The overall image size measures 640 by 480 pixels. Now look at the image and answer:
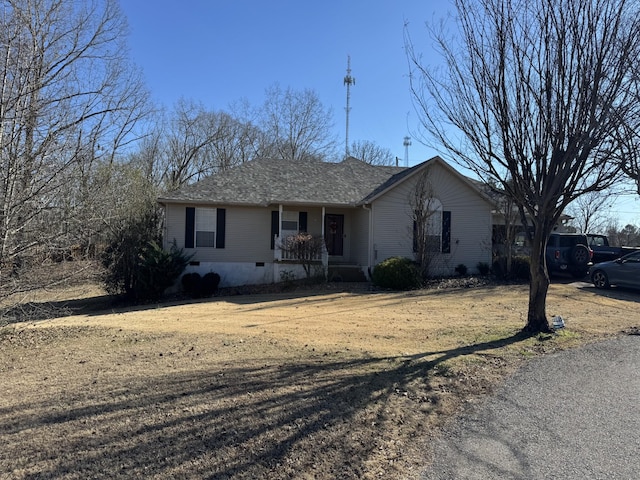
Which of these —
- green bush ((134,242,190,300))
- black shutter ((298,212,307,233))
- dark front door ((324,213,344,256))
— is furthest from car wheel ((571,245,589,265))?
green bush ((134,242,190,300))

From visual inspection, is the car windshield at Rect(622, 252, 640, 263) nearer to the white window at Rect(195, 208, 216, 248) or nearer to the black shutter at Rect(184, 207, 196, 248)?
the white window at Rect(195, 208, 216, 248)

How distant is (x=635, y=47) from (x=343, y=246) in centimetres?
1405

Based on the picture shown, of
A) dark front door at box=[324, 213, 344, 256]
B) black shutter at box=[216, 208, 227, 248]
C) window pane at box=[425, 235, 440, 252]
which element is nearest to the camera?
window pane at box=[425, 235, 440, 252]

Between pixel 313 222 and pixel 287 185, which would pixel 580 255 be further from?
pixel 287 185

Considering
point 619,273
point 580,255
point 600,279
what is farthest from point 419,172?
point 619,273

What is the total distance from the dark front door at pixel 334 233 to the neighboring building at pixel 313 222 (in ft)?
0.15

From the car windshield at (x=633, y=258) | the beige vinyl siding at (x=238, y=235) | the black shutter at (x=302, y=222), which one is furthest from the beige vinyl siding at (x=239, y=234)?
the car windshield at (x=633, y=258)

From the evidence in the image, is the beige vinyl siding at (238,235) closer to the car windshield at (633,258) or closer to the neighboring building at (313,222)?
the neighboring building at (313,222)

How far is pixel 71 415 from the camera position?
4.14 m

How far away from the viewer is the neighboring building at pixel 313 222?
1788 cm

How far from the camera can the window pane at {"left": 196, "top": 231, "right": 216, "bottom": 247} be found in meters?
18.2

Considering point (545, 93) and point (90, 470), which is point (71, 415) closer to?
point (90, 470)

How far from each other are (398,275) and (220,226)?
753 cm

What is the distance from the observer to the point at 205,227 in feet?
59.9
